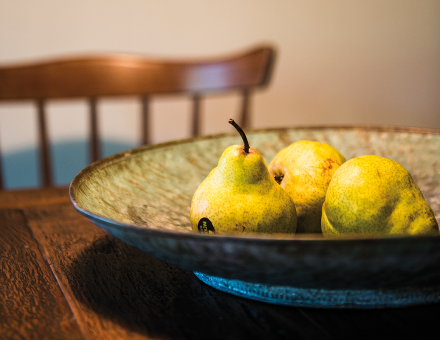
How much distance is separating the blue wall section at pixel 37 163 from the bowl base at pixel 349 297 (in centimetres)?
119

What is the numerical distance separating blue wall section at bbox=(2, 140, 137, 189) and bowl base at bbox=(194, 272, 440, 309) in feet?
3.91

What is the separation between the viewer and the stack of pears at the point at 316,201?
1.18 ft

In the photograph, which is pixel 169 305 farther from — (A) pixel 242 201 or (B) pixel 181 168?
(B) pixel 181 168

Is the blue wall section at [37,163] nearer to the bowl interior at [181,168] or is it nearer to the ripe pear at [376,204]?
the bowl interior at [181,168]

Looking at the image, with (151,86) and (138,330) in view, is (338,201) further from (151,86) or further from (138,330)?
(151,86)

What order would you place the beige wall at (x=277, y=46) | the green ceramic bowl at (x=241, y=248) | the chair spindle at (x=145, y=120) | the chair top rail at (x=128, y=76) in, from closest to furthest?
the green ceramic bowl at (x=241, y=248) → the chair top rail at (x=128, y=76) → the chair spindle at (x=145, y=120) → the beige wall at (x=277, y=46)

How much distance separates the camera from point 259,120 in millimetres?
1669

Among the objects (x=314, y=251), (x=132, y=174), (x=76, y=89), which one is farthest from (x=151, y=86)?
(x=314, y=251)

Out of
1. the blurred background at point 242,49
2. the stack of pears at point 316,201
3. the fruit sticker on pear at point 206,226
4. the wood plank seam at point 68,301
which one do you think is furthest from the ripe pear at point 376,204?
the blurred background at point 242,49

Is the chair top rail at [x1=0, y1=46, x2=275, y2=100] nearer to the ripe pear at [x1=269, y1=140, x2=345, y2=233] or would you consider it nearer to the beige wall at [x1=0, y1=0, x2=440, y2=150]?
the beige wall at [x1=0, y1=0, x2=440, y2=150]

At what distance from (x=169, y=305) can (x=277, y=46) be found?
144cm

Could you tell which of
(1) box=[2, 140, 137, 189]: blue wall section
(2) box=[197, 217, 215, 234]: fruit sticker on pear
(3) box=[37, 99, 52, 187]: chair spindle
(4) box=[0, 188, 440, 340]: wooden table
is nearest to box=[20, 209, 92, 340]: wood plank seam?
(4) box=[0, 188, 440, 340]: wooden table

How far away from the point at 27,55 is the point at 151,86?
0.49 metres

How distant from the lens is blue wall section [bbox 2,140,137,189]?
4.44 feet
